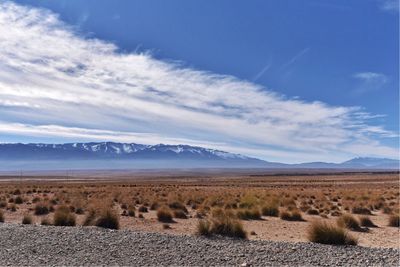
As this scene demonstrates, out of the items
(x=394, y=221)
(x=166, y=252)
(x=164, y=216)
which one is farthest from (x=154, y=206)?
(x=166, y=252)

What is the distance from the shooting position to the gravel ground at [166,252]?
10758 mm

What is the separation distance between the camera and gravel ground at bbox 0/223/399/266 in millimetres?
10758

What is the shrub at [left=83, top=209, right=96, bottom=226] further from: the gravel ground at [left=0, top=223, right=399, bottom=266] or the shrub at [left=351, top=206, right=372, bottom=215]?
the shrub at [left=351, top=206, right=372, bottom=215]

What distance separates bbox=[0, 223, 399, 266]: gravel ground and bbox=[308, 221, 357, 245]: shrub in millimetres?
684

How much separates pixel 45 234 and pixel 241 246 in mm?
6408

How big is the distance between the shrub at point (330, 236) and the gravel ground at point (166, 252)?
2.24 ft

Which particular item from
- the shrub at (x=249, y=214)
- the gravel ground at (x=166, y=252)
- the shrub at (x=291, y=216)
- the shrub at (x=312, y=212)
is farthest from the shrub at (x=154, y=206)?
the gravel ground at (x=166, y=252)

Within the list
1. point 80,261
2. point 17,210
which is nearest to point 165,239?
point 80,261

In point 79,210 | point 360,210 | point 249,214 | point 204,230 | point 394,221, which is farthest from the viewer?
point 360,210

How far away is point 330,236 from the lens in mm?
13406

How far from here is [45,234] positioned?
14.2 meters

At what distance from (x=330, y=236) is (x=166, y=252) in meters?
5.14

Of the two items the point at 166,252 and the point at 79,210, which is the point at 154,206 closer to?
the point at 79,210

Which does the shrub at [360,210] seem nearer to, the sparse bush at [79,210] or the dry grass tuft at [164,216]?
the dry grass tuft at [164,216]
